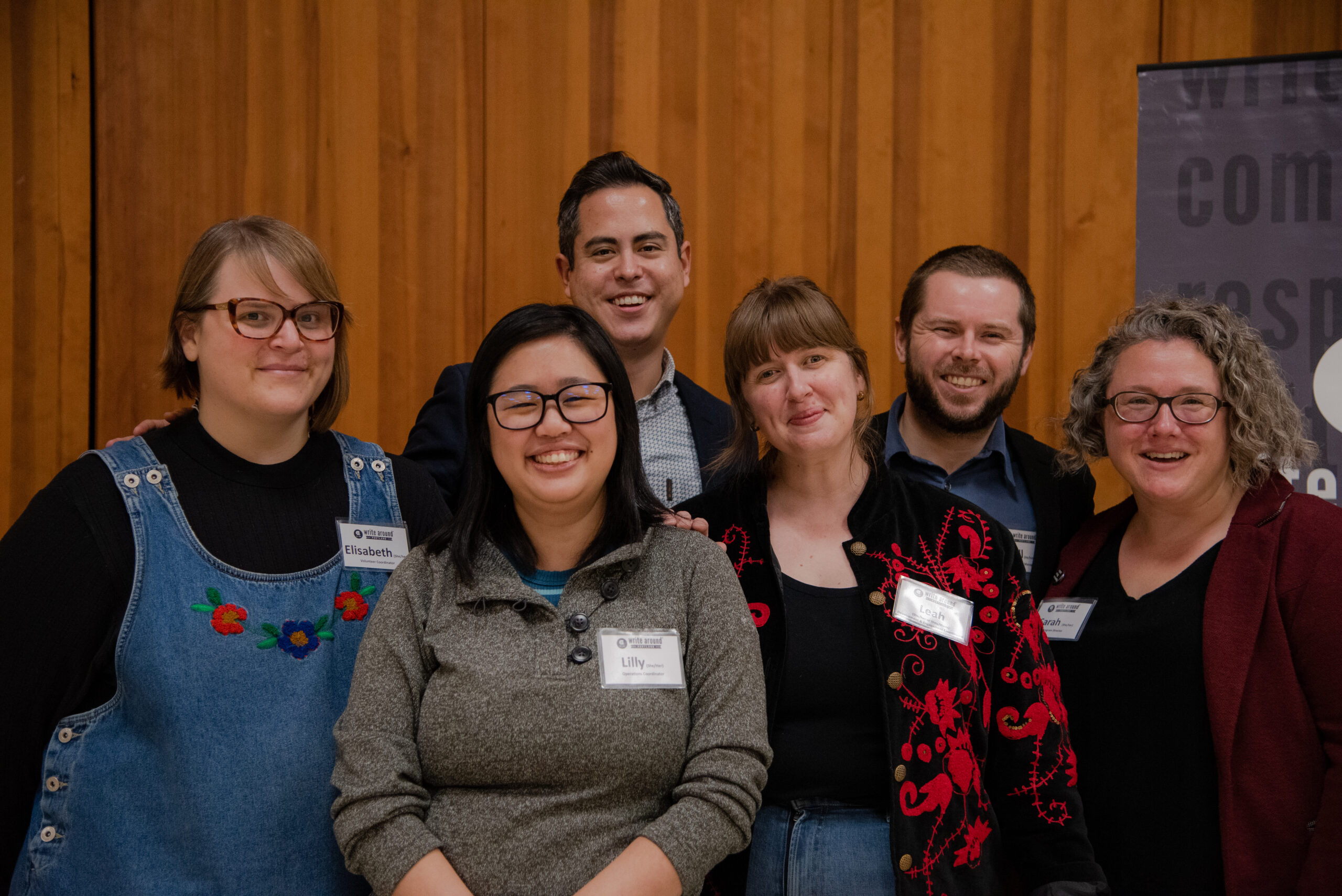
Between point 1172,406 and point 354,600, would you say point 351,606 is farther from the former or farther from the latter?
point 1172,406

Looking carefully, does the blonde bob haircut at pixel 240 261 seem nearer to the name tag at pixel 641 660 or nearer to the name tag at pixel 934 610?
the name tag at pixel 641 660

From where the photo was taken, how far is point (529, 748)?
4.71ft

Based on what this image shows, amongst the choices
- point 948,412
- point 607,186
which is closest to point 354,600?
point 607,186

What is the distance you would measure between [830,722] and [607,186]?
163 centimetres

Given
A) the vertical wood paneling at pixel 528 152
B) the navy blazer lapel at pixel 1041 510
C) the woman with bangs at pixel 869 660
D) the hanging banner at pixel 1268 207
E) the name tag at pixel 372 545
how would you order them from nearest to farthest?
the woman with bangs at pixel 869 660 < the name tag at pixel 372 545 < the navy blazer lapel at pixel 1041 510 < the hanging banner at pixel 1268 207 < the vertical wood paneling at pixel 528 152

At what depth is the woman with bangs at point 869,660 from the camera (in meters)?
1.70

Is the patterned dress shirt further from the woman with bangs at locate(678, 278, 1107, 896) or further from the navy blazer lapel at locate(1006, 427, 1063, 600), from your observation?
the navy blazer lapel at locate(1006, 427, 1063, 600)

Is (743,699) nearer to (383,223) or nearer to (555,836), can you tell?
(555,836)

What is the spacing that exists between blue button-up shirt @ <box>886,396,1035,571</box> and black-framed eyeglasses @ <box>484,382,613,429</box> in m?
1.09

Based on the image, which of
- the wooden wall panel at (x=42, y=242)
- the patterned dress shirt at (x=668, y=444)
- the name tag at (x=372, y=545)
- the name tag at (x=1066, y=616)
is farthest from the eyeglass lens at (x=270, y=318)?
the wooden wall panel at (x=42, y=242)

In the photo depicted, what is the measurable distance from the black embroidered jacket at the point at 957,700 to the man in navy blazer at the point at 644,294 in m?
0.67

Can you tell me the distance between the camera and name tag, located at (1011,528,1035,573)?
237 cm

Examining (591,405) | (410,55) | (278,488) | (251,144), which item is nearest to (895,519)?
(591,405)

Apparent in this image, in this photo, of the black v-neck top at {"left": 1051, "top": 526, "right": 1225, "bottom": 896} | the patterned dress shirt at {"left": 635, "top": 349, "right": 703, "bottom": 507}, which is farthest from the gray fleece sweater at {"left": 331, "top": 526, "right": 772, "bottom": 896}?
the patterned dress shirt at {"left": 635, "top": 349, "right": 703, "bottom": 507}
